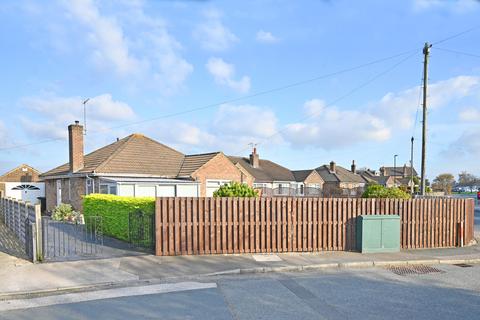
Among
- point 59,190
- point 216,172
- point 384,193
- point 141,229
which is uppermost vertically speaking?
point 384,193

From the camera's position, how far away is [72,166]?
2194cm

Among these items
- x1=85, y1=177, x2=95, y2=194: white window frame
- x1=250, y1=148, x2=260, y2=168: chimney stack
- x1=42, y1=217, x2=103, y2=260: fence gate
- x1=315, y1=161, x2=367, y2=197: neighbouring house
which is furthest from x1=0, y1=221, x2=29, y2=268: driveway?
x1=315, y1=161, x2=367, y2=197: neighbouring house

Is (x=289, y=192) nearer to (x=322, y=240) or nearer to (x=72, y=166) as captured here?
(x=72, y=166)

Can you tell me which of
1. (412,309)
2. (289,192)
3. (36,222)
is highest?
(36,222)

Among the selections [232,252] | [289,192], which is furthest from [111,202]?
[289,192]

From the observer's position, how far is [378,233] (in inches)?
421

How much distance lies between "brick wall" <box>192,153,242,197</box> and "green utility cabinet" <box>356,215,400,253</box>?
50.8 ft

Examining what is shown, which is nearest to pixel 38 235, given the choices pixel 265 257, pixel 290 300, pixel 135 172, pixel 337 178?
pixel 265 257

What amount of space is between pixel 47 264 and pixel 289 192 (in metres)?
34.8

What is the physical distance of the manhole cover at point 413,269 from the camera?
864 cm

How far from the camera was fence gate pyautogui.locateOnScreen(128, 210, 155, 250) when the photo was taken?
404 inches

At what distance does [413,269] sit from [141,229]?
7584 millimetres

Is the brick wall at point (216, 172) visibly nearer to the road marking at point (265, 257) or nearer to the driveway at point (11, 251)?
the driveway at point (11, 251)

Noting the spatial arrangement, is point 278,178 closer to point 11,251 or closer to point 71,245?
point 71,245
